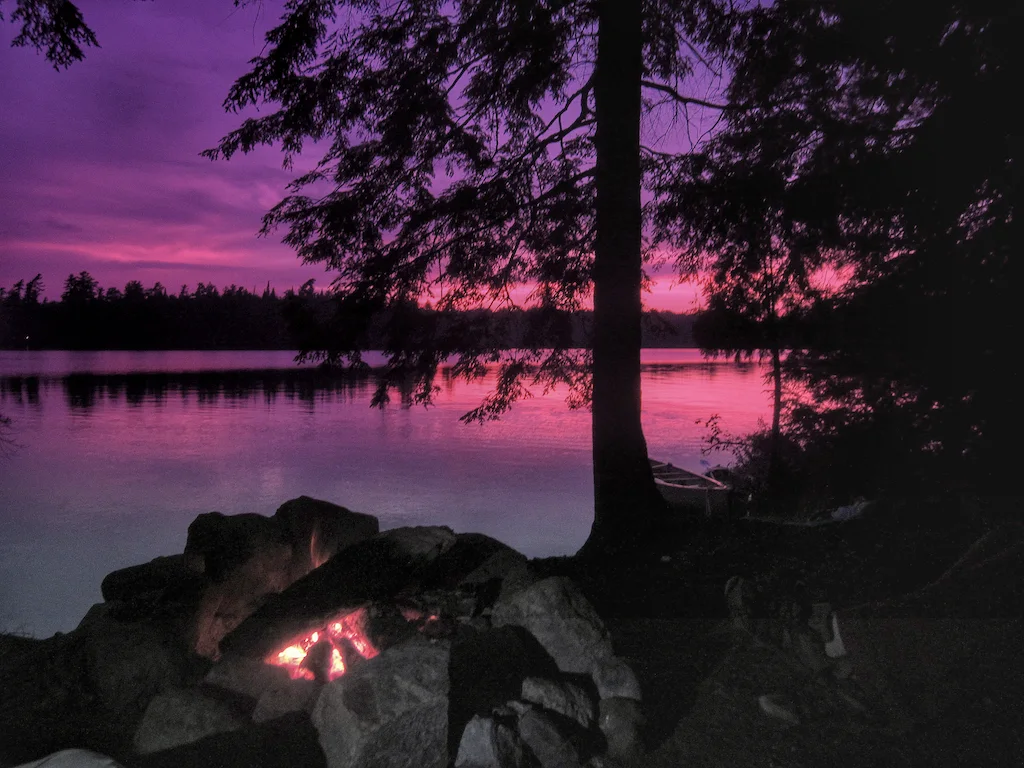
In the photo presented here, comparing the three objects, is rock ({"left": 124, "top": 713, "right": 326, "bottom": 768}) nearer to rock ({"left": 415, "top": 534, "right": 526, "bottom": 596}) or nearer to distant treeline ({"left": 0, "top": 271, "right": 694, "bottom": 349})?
rock ({"left": 415, "top": 534, "right": 526, "bottom": 596})

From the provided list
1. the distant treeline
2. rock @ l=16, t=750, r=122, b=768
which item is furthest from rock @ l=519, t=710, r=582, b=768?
the distant treeline

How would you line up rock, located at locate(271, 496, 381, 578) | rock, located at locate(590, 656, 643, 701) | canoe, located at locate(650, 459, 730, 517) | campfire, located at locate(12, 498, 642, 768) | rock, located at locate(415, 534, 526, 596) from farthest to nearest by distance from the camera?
canoe, located at locate(650, 459, 730, 517) < rock, located at locate(271, 496, 381, 578) < rock, located at locate(415, 534, 526, 596) < rock, located at locate(590, 656, 643, 701) < campfire, located at locate(12, 498, 642, 768)

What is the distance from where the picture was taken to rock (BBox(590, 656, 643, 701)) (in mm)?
3494

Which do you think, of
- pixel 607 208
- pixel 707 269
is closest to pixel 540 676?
pixel 607 208

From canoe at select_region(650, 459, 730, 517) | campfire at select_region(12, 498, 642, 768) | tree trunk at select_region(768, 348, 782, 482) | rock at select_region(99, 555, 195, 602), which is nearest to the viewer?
campfire at select_region(12, 498, 642, 768)

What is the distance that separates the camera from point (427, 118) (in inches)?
296

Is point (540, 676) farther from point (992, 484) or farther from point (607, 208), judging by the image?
point (992, 484)

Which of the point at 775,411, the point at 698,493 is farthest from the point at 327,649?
the point at 775,411

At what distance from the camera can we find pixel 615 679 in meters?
3.55

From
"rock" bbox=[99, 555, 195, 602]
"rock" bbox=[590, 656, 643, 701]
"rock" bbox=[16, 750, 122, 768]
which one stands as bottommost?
"rock" bbox=[16, 750, 122, 768]

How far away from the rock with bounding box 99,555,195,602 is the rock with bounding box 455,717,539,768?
2341 millimetres

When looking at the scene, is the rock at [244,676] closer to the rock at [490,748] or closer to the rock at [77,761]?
the rock at [77,761]

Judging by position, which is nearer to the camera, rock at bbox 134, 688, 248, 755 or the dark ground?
the dark ground

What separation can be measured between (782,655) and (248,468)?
28753 mm
